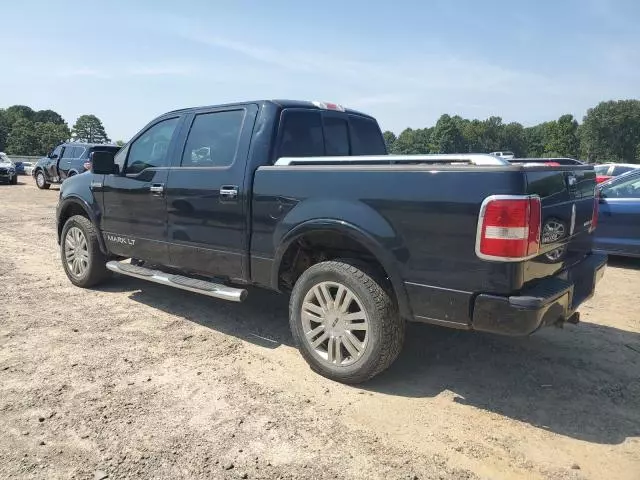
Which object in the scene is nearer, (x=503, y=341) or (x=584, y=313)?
(x=503, y=341)

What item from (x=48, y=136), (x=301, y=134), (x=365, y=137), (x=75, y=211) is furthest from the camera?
(x=48, y=136)

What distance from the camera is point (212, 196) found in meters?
4.27

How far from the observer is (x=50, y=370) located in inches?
147

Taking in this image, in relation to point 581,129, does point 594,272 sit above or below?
below

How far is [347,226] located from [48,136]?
85776 mm

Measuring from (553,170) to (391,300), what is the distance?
1.29 metres

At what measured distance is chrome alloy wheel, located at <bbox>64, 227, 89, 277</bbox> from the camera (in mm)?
5882

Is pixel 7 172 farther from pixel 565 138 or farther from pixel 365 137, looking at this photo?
pixel 565 138

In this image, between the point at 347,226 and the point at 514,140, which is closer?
the point at 347,226

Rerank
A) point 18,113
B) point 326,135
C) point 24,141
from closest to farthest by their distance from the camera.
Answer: point 326,135 → point 24,141 → point 18,113

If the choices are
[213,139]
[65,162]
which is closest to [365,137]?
[213,139]

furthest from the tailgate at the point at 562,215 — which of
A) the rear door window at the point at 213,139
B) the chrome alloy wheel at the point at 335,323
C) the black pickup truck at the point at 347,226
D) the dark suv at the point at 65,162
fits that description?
the dark suv at the point at 65,162

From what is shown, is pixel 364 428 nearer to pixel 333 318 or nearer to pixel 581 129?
pixel 333 318

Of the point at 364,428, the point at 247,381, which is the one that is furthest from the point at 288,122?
the point at 364,428
